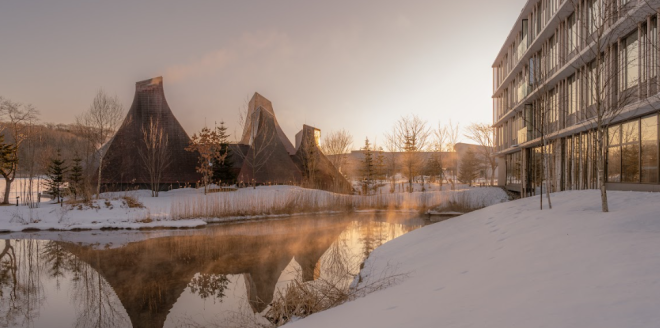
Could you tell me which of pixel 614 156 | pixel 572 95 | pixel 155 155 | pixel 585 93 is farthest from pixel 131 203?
pixel 572 95

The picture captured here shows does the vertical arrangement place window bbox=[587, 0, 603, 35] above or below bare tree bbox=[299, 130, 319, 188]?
above

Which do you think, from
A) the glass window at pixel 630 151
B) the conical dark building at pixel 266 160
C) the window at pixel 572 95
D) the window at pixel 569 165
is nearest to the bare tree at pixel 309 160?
the conical dark building at pixel 266 160

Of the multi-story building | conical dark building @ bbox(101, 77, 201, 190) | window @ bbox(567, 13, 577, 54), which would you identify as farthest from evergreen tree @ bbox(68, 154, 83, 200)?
window @ bbox(567, 13, 577, 54)

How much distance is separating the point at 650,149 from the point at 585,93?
4812mm

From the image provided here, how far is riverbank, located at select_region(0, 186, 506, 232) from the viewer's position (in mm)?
14469

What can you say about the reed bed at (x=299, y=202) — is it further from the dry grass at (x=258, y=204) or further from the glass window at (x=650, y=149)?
the glass window at (x=650, y=149)

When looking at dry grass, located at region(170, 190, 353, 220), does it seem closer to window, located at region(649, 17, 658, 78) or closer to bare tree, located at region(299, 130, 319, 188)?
bare tree, located at region(299, 130, 319, 188)

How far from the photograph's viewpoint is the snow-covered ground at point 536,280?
2.84 metres

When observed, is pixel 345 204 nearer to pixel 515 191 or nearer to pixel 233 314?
pixel 515 191

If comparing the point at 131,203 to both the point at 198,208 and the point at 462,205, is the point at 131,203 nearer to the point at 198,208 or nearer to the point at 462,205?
the point at 198,208

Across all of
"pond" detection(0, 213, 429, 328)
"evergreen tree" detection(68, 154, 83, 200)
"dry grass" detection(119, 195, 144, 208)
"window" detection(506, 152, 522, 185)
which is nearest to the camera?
"pond" detection(0, 213, 429, 328)

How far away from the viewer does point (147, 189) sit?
2448cm

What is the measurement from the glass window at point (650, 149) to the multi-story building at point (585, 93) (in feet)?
0.09

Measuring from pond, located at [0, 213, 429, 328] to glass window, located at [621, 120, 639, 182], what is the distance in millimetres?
7393
